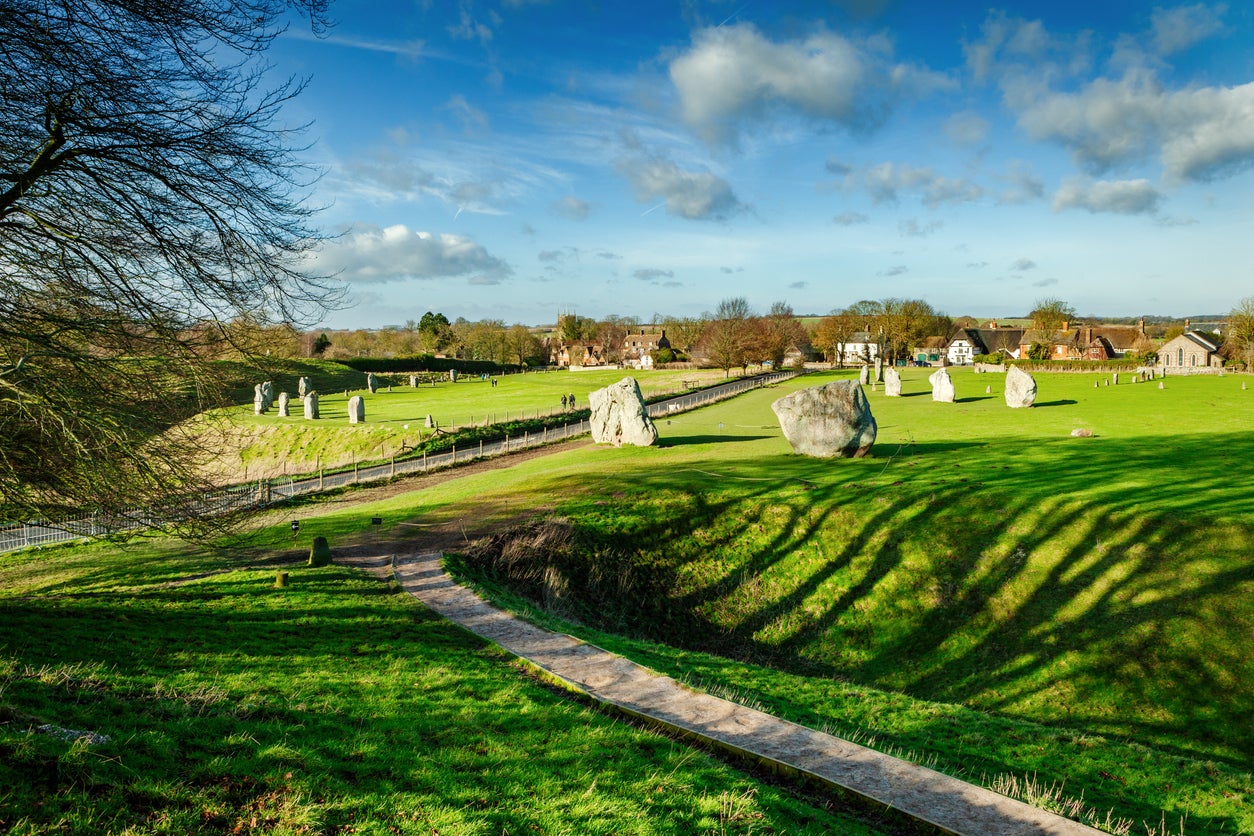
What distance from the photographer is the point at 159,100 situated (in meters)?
8.79

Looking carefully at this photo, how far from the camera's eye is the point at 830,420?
98.2ft

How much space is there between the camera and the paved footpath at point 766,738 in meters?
8.13

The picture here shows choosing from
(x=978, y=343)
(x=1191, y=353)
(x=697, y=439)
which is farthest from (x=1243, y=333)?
(x=697, y=439)

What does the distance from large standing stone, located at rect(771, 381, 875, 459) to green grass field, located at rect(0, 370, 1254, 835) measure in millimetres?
850

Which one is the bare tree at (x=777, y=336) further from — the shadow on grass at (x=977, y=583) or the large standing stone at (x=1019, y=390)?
the shadow on grass at (x=977, y=583)

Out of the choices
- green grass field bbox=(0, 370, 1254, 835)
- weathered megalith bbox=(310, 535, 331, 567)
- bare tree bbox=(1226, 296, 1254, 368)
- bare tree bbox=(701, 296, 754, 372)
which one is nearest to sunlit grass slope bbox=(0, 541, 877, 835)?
green grass field bbox=(0, 370, 1254, 835)

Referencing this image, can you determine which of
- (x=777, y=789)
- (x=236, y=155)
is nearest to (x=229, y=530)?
(x=236, y=155)

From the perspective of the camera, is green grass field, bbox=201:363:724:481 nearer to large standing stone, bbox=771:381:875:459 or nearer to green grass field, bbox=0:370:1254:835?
green grass field, bbox=0:370:1254:835

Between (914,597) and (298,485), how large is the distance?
28.0 meters

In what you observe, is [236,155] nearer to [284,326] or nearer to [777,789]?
[284,326]

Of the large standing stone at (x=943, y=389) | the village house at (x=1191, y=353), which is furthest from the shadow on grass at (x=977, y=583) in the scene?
the village house at (x=1191, y=353)

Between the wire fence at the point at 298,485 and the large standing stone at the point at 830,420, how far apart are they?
55.5 feet

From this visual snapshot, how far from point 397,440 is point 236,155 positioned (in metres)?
34.5

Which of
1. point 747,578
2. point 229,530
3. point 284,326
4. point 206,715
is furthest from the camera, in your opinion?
point 747,578
